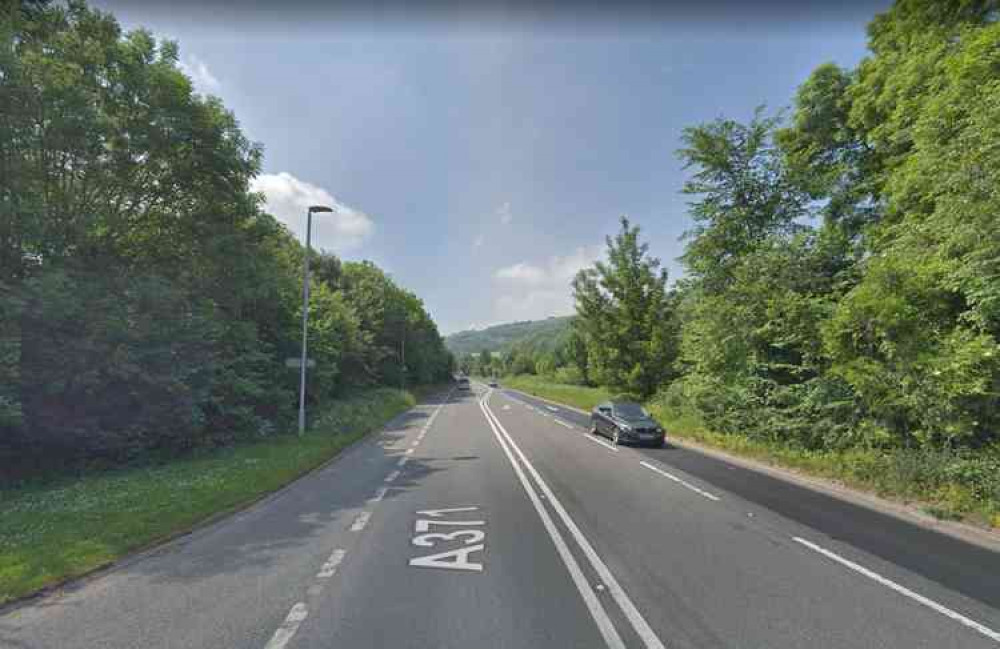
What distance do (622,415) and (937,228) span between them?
952 centimetres

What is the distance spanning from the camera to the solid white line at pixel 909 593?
3.57 metres

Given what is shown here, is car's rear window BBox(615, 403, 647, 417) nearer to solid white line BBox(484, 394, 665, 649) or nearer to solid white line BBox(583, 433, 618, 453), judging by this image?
solid white line BBox(583, 433, 618, 453)

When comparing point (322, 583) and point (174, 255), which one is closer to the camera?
point (322, 583)

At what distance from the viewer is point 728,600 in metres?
3.96

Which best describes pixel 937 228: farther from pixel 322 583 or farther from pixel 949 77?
pixel 322 583

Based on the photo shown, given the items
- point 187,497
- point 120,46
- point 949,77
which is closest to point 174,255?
point 120,46

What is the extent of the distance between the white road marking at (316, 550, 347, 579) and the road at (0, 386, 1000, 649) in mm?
Answer: 31

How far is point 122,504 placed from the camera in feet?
22.1

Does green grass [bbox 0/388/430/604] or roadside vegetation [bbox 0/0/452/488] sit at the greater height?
roadside vegetation [bbox 0/0/452/488]

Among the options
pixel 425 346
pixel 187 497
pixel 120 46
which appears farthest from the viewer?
pixel 425 346

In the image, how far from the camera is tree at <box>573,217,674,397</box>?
24391 mm

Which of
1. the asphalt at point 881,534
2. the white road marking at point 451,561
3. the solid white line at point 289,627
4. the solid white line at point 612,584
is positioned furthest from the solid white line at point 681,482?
the solid white line at point 289,627

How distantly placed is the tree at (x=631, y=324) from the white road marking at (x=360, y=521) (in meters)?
20.6

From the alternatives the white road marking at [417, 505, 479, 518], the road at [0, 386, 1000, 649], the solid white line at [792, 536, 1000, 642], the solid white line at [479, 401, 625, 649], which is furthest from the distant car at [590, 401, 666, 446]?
the white road marking at [417, 505, 479, 518]
